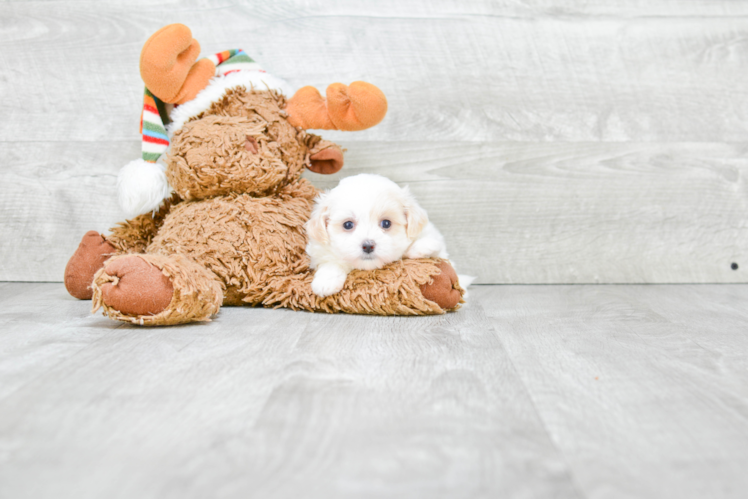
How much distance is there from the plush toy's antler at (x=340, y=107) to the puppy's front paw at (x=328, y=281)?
30 cm

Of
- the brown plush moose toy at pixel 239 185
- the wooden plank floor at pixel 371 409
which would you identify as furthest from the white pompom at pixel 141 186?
the wooden plank floor at pixel 371 409

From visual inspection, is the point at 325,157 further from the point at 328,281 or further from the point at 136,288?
the point at 136,288

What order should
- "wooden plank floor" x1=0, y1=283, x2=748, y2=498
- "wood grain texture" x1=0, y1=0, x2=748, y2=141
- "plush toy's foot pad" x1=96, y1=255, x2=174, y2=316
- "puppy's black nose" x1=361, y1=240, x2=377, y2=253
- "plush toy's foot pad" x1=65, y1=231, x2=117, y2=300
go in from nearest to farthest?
"wooden plank floor" x1=0, y1=283, x2=748, y2=498 → "plush toy's foot pad" x1=96, y1=255, x2=174, y2=316 → "puppy's black nose" x1=361, y1=240, x2=377, y2=253 → "plush toy's foot pad" x1=65, y1=231, x2=117, y2=300 → "wood grain texture" x1=0, y1=0, x2=748, y2=141

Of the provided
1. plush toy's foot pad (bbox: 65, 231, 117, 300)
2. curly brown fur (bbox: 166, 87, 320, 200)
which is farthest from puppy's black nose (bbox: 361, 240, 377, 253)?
plush toy's foot pad (bbox: 65, 231, 117, 300)

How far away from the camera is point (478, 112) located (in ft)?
4.78

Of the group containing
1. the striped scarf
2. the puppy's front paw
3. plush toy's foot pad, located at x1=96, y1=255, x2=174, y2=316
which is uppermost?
the striped scarf

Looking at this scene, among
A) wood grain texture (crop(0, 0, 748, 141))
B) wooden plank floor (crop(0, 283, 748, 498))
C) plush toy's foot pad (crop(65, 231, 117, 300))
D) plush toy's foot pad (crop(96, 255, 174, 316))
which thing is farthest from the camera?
wood grain texture (crop(0, 0, 748, 141))

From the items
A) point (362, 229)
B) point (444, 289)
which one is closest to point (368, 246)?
point (362, 229)

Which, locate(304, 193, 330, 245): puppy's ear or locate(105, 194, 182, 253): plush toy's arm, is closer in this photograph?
locate(304, 193, 330, 245): puppy's ear

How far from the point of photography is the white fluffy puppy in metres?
1.05

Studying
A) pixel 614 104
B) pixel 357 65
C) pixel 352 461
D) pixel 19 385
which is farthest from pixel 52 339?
pixel 614 104

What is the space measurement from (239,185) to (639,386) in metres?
0.79

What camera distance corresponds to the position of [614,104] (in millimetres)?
1465

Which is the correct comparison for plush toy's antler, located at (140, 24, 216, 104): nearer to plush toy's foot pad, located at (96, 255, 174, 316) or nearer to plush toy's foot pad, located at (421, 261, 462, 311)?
plush toy's foot pad, located at (96, 255, 174, 316)
